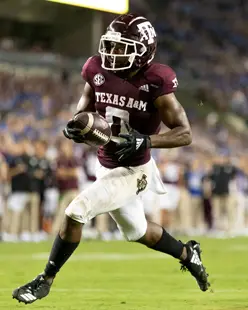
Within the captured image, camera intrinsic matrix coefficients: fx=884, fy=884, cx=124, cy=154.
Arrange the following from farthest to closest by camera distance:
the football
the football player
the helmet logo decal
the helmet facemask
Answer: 1. the helmet logo decal
2. the helmet facemask
3. the football player
4. the football

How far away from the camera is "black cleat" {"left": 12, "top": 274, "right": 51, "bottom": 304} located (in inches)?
206

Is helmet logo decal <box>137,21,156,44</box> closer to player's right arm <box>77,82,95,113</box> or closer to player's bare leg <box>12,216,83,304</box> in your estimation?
player's right arm <box>77,82,95,113</box>

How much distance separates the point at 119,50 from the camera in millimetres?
5520

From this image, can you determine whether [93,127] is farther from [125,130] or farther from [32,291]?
[32,291]

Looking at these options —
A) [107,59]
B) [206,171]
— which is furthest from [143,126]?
[206,171]

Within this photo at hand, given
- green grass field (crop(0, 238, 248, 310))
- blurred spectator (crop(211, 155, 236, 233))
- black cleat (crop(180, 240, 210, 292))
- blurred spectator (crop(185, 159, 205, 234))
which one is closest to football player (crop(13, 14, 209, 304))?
black cleat (crop(180, 240, 210, 292))

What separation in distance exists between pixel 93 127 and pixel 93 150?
955cm

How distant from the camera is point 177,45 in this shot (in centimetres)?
2322

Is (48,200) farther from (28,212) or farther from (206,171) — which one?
(206,171)

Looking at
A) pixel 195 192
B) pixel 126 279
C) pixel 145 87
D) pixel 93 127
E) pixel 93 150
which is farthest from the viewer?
pixel 195 192

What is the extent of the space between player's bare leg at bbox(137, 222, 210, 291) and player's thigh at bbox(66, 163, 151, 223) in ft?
1.11

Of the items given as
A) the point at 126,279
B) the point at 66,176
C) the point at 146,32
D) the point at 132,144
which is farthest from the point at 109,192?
the point at 66,176

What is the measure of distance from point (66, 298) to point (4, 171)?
681cm

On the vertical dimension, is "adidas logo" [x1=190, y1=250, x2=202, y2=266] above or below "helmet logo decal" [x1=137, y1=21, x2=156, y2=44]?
below
